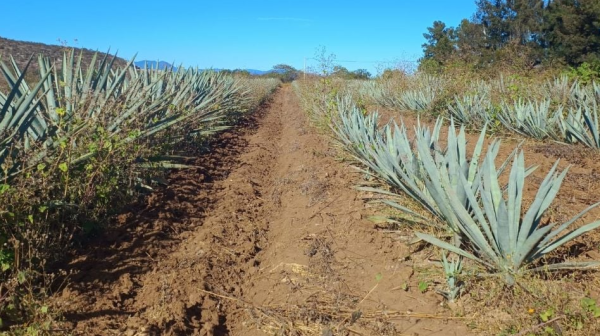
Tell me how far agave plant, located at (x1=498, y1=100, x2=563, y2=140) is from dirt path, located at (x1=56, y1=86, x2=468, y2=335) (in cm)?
417

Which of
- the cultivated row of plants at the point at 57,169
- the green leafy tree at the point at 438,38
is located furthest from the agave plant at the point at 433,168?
the green leafy tree at the point at 438,38

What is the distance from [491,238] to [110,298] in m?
2.38

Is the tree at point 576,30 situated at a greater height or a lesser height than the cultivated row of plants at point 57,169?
greater

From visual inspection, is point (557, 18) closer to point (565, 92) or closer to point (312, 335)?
point (565, 92)

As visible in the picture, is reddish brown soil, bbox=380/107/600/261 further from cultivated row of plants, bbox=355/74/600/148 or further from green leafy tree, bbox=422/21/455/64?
green leafy tree, bbox=422/21/455/64

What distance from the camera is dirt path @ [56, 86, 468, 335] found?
2916mm

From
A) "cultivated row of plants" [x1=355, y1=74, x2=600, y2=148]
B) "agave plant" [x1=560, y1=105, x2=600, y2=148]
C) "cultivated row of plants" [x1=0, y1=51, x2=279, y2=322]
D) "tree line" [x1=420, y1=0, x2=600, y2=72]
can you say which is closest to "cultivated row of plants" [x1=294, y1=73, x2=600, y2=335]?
"cultivated row of plants" [x1=355, y1=74, x2=600, y2=148]

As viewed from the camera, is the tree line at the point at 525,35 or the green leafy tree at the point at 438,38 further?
the green leafy tree at the point at 438,38

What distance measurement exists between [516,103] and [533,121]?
156 cm

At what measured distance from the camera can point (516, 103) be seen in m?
9.90

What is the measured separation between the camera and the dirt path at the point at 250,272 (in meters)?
2.92

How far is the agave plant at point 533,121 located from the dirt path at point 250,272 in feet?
13.7

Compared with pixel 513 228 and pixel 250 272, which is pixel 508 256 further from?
pixel 250 272

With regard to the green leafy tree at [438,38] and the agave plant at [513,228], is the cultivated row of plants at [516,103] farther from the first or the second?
the green leafy tree at [438,38]
